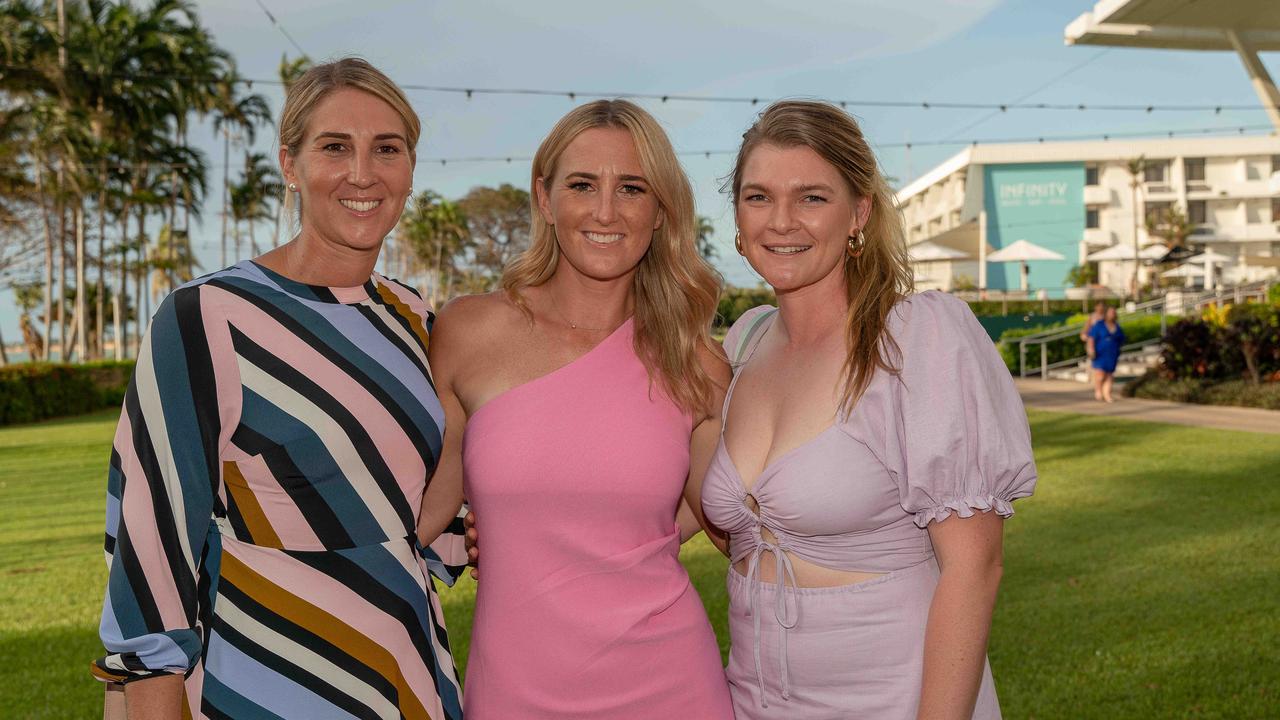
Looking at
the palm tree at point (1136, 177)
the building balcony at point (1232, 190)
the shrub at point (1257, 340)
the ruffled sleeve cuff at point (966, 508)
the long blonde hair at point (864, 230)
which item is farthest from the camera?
the building balcony at point (1232, 190)

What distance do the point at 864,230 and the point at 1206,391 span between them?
19812 mm

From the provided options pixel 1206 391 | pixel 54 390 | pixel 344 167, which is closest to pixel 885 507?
pixel 344 167

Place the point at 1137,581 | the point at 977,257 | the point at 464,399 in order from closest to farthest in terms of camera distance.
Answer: the point at 464,399 < the point at 1137,581 < the point at 977,257

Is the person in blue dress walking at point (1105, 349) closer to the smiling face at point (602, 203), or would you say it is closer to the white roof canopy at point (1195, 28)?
the white roof canopy at point (1195, 28)

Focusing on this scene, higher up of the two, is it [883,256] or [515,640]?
[883,256]

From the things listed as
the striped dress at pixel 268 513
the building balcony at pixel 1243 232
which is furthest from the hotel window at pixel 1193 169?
the striped dress at pixel 268 513

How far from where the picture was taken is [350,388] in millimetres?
2256

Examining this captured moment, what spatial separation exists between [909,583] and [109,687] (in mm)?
1680

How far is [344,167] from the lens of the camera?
243 cm

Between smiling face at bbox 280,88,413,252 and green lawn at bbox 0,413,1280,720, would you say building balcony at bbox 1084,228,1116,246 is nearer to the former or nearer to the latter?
green lawn at bbox 0,413,1280,720

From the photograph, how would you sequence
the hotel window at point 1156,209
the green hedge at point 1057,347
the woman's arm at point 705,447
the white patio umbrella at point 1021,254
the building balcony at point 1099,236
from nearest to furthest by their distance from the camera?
1. the woman's arm at point 705,447
2. the green hedge at point 1057,347
3. the white patio umbrella at point 1021,254
4. the hotel window at point 1156,209
5. the building balcony at point 1099,236

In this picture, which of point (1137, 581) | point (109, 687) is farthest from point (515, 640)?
point (1137, 581)

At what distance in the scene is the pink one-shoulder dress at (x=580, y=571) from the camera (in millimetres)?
2492

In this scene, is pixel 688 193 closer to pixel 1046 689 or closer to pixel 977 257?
pixel 1046 689
